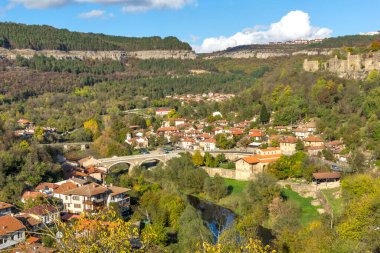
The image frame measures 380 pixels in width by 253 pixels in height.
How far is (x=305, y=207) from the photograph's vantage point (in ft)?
76.5

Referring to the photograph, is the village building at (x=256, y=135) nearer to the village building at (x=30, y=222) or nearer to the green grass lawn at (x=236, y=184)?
the green grass lawn at (x=236, y=184)

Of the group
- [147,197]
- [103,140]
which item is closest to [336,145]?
[147,197]

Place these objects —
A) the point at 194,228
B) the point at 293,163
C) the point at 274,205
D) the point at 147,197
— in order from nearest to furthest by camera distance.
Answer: the point at 194,228, the point at 274,205, the point at 147,197, the point at 293,163

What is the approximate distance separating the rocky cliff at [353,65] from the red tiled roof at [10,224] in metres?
30.2

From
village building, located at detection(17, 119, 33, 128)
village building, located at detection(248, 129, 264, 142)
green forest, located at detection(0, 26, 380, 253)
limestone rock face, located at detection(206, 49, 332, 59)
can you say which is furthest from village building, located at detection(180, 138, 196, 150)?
limestone rock face, located at detection(206, 49, 332, 59)

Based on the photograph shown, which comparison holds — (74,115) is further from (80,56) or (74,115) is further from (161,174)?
(80,56)

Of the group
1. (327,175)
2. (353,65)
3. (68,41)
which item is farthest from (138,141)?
(68,41)

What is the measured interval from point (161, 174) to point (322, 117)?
45.2 ft

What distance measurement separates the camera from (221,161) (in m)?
33.0

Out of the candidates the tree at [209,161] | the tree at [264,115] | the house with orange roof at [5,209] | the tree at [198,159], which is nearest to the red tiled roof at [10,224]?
the house with orange roof at [5,209]

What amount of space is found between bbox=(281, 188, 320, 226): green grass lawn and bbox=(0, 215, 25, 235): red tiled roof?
12553 mm

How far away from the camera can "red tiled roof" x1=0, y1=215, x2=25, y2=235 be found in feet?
54.9

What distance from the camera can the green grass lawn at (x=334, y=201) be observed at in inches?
801

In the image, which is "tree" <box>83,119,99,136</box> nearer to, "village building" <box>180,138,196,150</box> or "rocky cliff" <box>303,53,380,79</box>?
"village building" <box>180,138,196,150</box>
